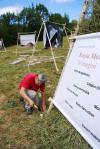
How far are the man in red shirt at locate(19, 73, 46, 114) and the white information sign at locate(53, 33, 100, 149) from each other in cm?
87

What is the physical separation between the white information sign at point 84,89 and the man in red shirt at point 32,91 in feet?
2.84

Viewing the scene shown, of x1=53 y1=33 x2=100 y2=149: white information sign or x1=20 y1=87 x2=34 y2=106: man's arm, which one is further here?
x1=20 y1=87 x2=34 y2=106: man's arm

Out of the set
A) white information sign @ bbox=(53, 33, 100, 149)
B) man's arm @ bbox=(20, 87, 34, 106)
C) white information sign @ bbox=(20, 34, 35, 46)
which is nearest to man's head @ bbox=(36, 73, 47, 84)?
man's arm @ bbox=(20, 87, 34, 106)

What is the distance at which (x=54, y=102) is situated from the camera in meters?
6.36

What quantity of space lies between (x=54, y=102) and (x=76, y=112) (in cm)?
118

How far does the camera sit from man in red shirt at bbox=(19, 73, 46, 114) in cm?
695

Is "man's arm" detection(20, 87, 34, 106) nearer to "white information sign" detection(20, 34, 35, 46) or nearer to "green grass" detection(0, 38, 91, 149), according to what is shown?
"green grass" detection(0, 38, 91, 149)

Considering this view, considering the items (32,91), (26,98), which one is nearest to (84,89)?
(26,98)

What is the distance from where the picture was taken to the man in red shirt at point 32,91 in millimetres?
6946

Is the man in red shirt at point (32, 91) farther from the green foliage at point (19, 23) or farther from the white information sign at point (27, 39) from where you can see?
the green foliage at point (19, 23)

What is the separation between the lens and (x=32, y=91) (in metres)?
7.19

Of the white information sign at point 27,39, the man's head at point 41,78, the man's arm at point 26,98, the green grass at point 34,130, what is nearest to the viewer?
the green grass at point 34,130

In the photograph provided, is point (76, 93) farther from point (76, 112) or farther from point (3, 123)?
point (3, 123)

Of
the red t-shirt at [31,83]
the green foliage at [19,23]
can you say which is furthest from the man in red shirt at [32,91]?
the green foliage at [19,23]
